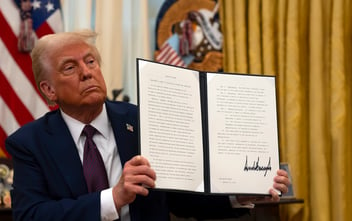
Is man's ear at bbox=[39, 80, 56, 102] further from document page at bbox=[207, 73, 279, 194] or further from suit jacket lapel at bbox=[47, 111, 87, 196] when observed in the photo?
document page at bbox=[207, 73, 279, 194]

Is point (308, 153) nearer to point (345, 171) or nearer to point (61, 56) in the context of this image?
point (345, 171)

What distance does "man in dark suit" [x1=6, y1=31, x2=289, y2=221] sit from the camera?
1810mm

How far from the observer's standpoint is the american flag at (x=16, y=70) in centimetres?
287

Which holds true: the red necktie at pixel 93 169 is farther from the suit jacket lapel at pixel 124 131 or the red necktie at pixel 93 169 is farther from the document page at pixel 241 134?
the document page at pixel 241 134

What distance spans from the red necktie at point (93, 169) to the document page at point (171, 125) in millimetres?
259

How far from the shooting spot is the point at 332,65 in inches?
119

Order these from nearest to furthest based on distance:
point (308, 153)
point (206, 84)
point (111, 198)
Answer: point (111, 198) < point (206, 84) < point (308, 153)

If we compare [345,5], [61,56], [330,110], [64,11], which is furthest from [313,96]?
[61,56]

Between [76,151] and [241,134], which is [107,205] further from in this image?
[241,134]

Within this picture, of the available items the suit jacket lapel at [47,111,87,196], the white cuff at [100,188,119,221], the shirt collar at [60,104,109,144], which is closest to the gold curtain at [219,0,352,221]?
the shirt collar at [60,104,109,144]

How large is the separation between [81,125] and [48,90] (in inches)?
7.3

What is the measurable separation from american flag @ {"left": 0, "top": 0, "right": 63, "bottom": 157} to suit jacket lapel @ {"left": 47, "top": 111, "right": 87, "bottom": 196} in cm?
95

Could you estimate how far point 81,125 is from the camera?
1.99 metres

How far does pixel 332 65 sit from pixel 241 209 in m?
1.28
